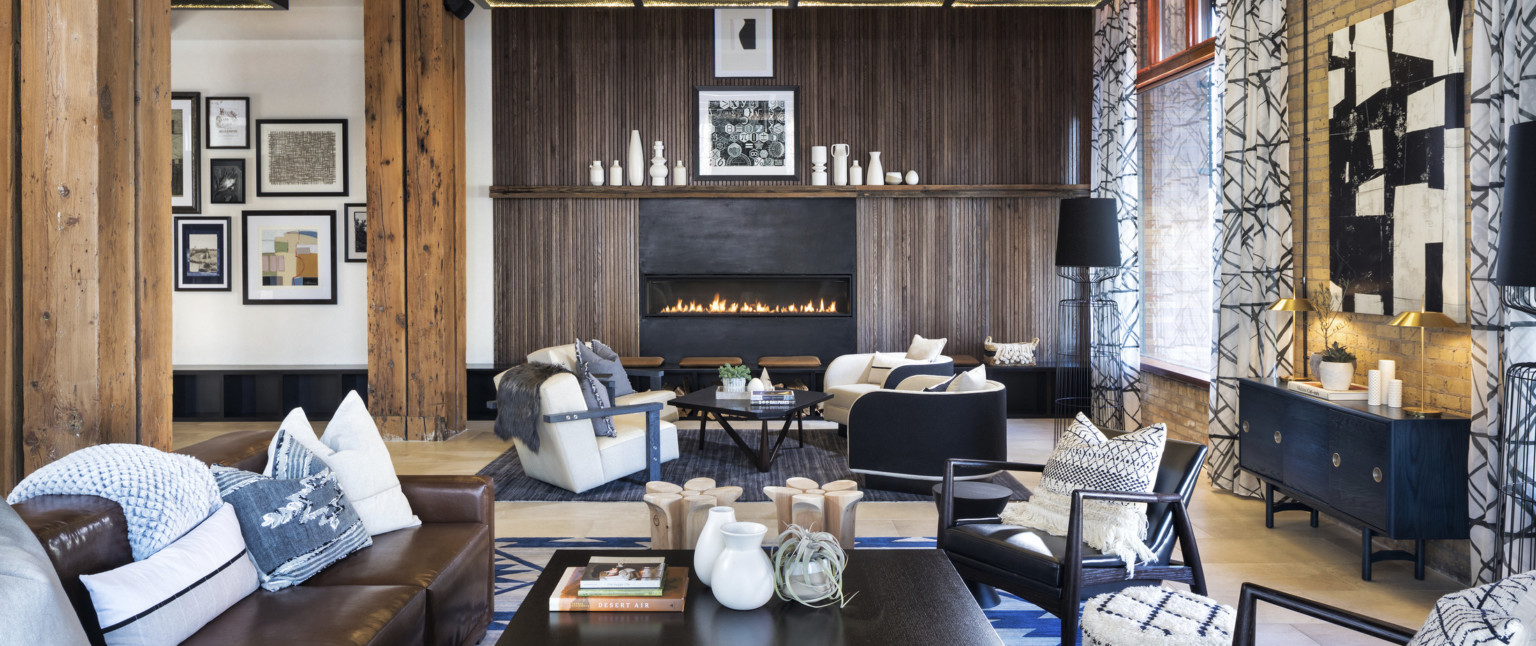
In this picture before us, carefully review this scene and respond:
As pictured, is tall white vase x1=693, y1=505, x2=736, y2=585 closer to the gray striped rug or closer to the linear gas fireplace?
the gray striped rug

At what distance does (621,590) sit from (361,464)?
49.4 inches

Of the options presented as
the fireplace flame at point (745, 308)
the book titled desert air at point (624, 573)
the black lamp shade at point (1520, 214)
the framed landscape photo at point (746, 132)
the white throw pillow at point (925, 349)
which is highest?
the framed landscape photo at point (746, 132)

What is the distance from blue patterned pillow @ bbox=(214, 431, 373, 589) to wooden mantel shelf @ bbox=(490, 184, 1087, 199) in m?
5.97

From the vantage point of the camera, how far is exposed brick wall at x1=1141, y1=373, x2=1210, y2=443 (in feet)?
21.6

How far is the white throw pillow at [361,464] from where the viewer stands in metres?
3.19

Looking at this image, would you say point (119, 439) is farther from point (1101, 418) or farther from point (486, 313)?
point (1101, 418)

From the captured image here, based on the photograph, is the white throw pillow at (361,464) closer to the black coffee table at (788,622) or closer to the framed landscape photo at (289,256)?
the black coffee table at (788,622)

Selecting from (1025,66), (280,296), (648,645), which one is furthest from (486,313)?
(648,645)

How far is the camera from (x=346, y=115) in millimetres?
8633

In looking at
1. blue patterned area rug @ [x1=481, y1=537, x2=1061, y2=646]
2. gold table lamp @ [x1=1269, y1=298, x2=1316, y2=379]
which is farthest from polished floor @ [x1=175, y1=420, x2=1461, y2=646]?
gold table lamp @ [x1=1269, y1=298, x2=1316, y2=379]

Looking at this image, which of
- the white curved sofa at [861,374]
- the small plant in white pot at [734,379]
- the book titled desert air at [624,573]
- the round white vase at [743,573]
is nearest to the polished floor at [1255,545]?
the white curved sofa at [861,374]

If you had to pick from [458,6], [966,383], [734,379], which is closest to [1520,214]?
[966,383]

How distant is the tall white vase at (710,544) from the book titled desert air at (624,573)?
0.38ft

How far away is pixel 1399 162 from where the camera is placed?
4438mm
